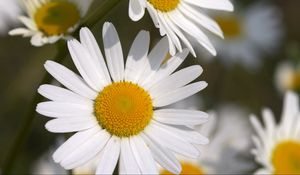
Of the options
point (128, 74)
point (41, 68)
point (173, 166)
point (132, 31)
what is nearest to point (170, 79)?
point (128, 74)

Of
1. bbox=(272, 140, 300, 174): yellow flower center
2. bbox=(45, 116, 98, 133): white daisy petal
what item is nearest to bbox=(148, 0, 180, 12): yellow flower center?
bbox=(45, 116, 98, 133): white daisy petal

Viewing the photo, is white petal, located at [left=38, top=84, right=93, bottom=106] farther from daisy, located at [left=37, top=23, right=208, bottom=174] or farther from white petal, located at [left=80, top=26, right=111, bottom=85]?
white petal, located at [left=80, top=26, right=111, bottom=85]

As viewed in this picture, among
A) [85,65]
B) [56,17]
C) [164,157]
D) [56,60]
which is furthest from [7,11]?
[164,157]

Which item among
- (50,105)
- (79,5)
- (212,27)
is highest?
(79,5)

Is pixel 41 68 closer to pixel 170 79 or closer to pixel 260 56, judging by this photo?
pixel 260 56

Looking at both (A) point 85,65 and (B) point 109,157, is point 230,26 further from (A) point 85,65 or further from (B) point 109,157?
(B) point 109,157
